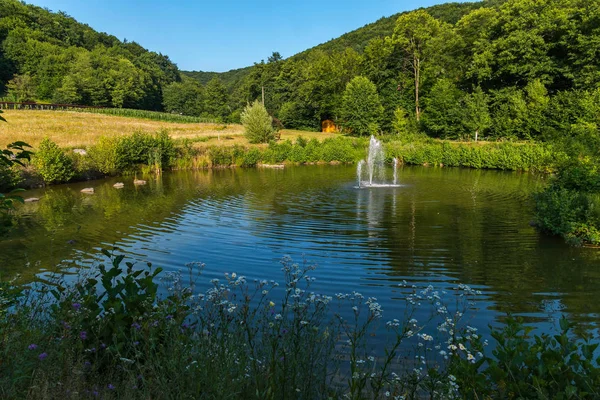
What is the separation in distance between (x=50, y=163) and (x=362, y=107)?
42.4 metres

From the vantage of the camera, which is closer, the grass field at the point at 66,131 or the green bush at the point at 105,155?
the green bush at the point at 105,155

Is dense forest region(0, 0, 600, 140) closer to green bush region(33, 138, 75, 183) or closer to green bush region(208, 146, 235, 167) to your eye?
green bush region(208, 146, 235, 167)

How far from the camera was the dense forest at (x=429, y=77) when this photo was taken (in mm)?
45250

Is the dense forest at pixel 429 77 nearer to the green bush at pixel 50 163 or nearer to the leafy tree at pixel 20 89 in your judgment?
the leafy tree at pixel 20 89

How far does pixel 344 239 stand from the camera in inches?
554

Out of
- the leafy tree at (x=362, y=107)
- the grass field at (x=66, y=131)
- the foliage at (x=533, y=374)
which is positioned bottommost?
the foliage at (x=533, y=374)

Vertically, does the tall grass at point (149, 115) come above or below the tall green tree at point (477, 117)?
above

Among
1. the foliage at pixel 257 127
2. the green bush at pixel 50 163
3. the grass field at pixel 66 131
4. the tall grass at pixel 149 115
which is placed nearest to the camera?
the green bush at pixel 50 163

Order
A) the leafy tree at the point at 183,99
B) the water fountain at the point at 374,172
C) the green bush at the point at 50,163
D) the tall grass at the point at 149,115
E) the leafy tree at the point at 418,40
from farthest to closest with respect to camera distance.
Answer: the leafy tree at the point at 183,99
the tall grass at the point at 149,115
the leafy tree at the point at 418,40
the water fountain at the point at 374,172
the green bush at the point at 50,163

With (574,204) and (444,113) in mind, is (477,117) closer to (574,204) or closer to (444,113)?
(444,113)

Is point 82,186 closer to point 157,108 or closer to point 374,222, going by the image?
point 374,222

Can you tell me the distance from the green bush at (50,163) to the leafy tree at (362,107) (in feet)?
133

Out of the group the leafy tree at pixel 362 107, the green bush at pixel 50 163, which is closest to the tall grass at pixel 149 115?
the leafy tree at pixel 362 107

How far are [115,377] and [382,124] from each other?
6326 cm
